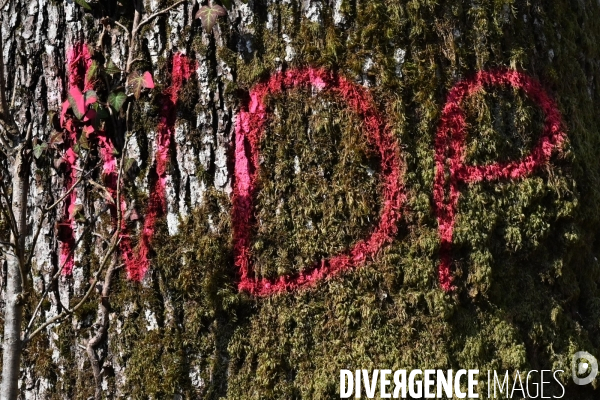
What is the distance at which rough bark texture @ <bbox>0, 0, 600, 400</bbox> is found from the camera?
1.98 m

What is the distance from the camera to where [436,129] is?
2.04 m

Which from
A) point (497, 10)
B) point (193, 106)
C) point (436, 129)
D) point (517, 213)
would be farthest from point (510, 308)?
point (193, 106)

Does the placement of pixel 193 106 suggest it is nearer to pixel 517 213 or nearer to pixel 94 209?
pixel 94 209

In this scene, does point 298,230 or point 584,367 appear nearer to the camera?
point 298,230

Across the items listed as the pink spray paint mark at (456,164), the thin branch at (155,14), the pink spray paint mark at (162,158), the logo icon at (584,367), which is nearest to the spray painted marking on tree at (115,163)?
the pink spray paint mark at (162,158)

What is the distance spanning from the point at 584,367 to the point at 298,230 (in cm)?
102

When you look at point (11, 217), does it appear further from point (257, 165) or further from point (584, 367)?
point (584, 367)

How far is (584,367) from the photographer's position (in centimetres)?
213

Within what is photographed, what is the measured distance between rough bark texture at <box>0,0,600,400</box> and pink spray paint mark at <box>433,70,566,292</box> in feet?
0.10

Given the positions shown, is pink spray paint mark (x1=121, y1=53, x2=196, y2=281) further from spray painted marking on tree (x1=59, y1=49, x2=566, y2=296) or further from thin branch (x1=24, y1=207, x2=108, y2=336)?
thin branch (x1=24, y1=207, x2=108, y2=336)

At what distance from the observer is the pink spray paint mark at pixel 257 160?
1994mm

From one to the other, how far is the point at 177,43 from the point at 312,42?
0.41 metres

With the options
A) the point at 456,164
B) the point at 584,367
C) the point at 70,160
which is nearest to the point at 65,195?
the point at 70,160

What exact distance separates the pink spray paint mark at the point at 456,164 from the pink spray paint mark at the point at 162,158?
80 cm
